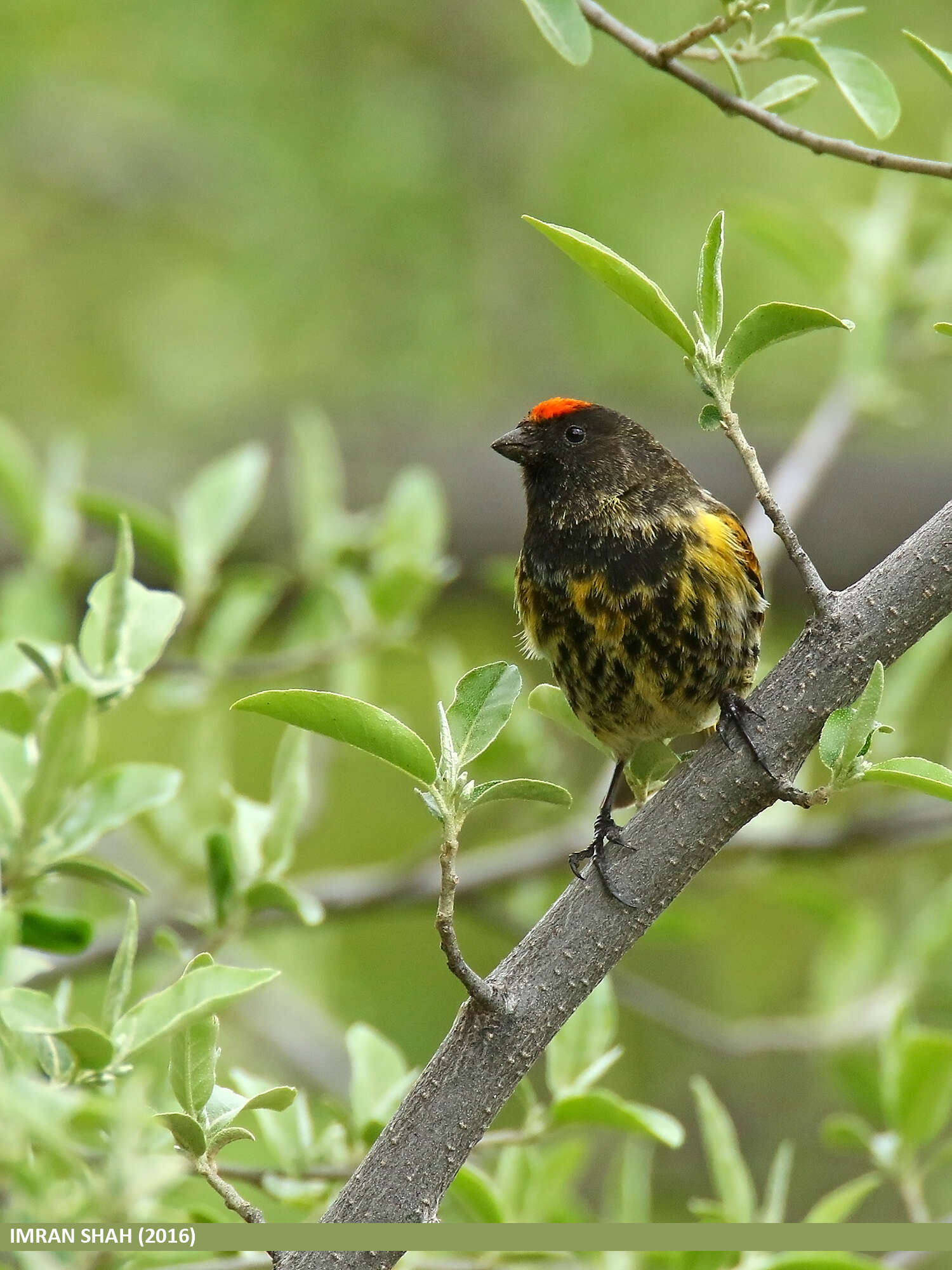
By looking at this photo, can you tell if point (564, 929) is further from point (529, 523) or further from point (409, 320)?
point (409, 320)

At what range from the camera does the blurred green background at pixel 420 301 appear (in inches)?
245

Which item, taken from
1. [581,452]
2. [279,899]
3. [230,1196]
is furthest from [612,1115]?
[581,452]

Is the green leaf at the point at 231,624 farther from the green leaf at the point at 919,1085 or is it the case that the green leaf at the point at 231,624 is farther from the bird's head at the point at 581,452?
→ the green leaf at the point at 919,1085

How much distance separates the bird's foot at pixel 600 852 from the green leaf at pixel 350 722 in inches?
12.5

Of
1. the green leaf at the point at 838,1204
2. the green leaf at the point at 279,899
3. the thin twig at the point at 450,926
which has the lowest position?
the green leaf at the point at 838,1204

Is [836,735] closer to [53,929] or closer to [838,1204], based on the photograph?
[838,1204]

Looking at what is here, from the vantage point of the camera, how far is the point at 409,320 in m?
8.13

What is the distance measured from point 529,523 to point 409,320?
4963 millimetres

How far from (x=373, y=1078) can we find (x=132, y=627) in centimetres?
91

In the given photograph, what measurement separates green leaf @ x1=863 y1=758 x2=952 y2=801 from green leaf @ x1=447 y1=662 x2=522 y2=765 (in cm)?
51

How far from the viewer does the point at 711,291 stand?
1.99 metres

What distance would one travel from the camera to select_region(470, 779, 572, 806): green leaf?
1937 mm

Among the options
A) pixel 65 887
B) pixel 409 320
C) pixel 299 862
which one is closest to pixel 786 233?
pixel 65 887

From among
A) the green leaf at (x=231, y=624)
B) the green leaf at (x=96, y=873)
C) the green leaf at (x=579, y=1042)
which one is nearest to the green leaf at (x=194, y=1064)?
the green leaf at (x=96, y=873)
